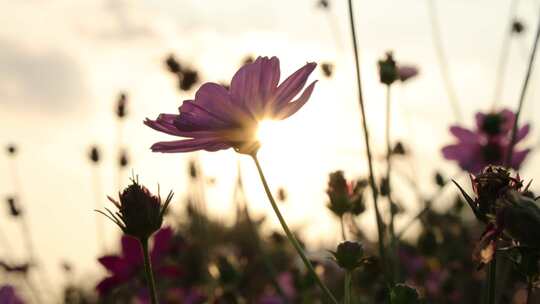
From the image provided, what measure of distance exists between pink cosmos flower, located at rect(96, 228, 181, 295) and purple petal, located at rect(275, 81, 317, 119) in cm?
57

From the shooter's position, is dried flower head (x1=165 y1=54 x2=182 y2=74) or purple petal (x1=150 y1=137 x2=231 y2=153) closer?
purple petal (x1=150 y1=137 x2=231 y2=153)

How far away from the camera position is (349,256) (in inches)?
31.9

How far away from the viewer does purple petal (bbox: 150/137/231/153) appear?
32.8 inches

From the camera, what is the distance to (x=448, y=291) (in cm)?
175

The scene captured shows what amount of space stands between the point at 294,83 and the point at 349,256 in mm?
197

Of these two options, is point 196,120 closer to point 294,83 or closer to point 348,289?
point 294,83

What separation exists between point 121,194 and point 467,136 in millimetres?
1104

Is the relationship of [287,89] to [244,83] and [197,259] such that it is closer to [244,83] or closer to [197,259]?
[244,83]

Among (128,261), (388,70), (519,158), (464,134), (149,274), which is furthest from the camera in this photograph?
(464,134)

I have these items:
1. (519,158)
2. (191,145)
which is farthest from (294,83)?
(519,158)

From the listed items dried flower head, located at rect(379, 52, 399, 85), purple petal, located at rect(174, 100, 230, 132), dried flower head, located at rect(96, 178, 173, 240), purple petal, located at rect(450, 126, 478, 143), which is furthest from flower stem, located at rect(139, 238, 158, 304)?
purple petal, located at rect(450, 126, 478, 143)

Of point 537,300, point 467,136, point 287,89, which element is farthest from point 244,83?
point 537,300

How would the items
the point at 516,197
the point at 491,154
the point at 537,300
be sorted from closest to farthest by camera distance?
the point at 516,197 < the point at 491,154 < the point at 537,300

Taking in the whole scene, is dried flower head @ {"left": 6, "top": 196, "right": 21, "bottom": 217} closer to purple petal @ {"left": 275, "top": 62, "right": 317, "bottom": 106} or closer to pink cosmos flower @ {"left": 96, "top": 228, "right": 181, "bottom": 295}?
pink cosmos flower @ {"left": 96, "top": 228, "right": 181, "bottom": 295}
